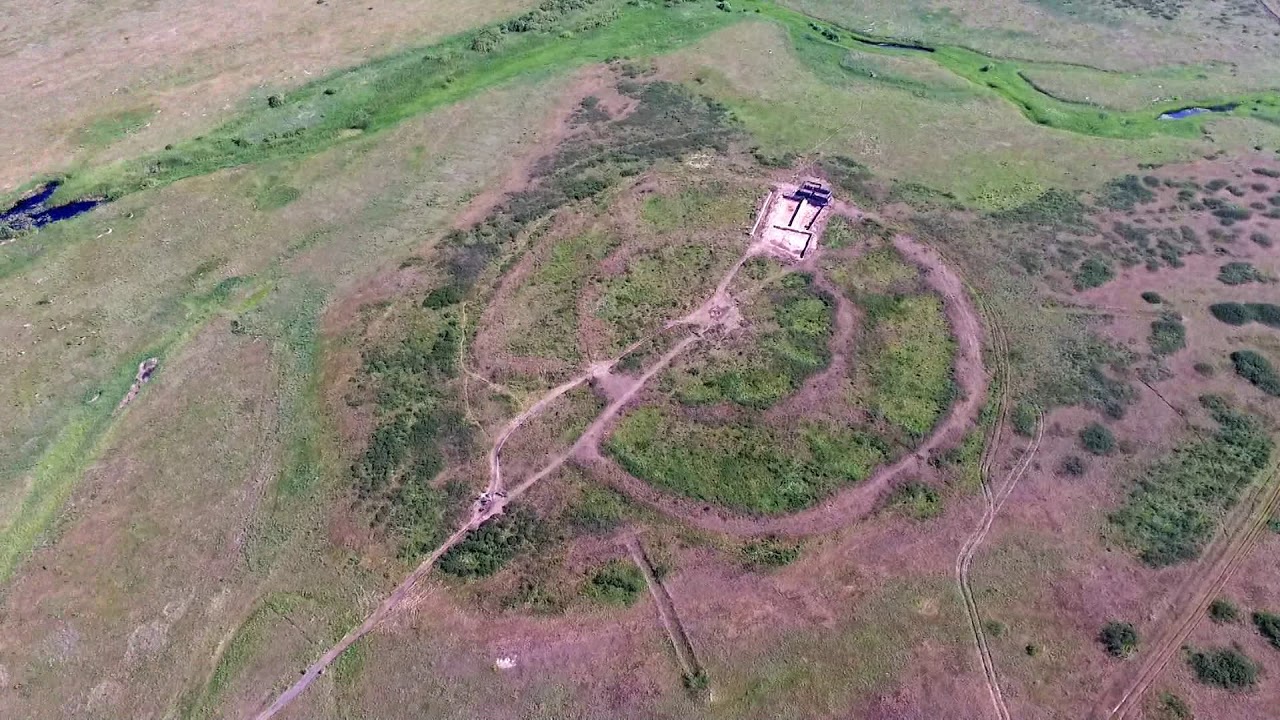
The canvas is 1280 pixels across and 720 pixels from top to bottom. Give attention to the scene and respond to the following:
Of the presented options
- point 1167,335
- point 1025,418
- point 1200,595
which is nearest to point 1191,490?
point 1200,595

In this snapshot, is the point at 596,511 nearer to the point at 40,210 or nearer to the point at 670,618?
the point at 670,618

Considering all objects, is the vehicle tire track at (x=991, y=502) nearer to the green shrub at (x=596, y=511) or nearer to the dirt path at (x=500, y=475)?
the green shrub at (x=596, y=511)

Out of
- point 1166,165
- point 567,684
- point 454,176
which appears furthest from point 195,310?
point 1166,165

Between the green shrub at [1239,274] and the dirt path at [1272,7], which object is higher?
the dirt path at [1272,7]

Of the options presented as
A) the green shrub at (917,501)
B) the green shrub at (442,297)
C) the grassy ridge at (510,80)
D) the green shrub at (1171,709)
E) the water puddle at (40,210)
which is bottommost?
the green shrub at (1171,709)

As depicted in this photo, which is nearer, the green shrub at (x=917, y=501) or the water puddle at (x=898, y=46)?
the green shrub at (x=917, y=501)

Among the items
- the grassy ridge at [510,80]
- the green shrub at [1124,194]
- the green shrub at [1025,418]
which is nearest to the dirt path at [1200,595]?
the green shrub at [1025,418]

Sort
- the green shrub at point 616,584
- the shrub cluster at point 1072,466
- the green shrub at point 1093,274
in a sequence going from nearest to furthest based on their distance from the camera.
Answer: the green shrub at point 616,584 → the shrub cluster at point 1072,466 → the green shrub at point 1093,274

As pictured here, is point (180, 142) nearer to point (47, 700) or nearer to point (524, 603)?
point (47, 700)

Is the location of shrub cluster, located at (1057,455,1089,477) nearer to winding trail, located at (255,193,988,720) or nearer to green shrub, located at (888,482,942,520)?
winding trail, located at (255,193,988,720)
